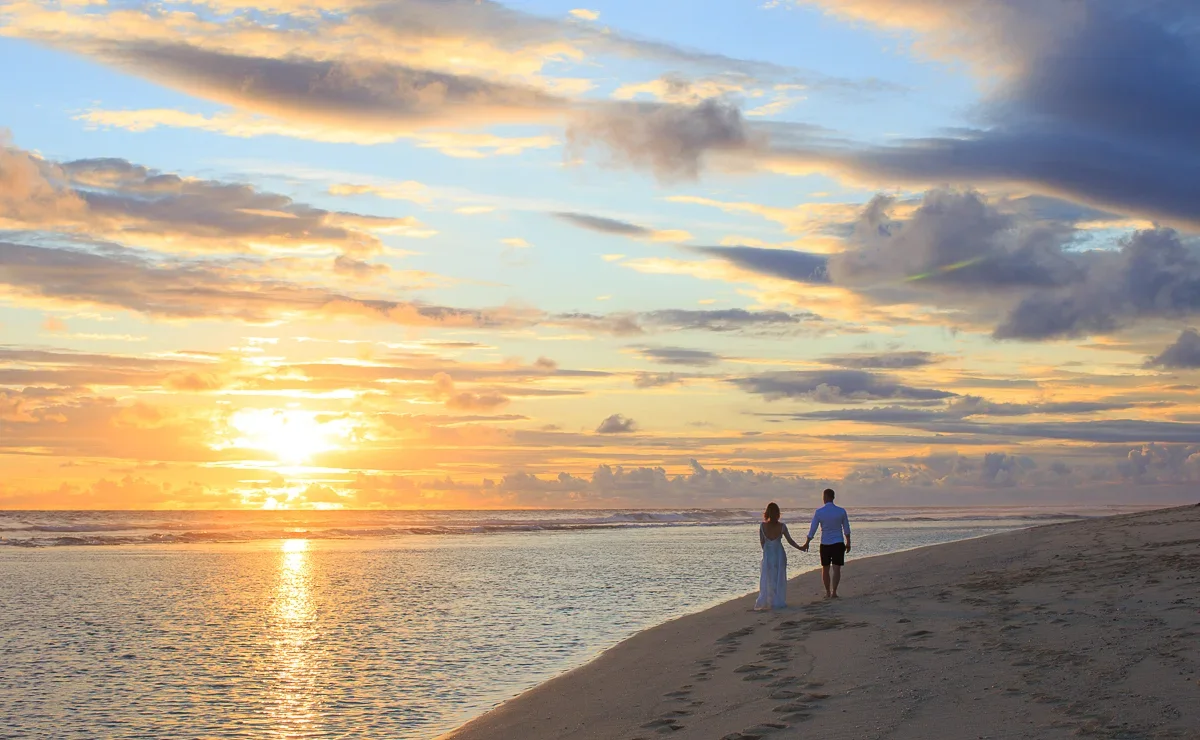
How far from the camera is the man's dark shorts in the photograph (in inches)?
834

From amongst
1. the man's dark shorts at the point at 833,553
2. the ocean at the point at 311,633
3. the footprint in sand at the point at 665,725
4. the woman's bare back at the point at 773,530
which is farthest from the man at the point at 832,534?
the footprint in sand at the point at 665,725

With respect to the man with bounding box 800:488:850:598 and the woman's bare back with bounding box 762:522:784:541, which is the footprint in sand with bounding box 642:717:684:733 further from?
the man with bounding box 800:488:850:598

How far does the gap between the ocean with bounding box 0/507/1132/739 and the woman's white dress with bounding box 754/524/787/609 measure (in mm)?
2875

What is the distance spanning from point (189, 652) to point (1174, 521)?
26.5m

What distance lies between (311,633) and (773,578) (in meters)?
9.75

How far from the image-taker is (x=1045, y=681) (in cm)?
1062

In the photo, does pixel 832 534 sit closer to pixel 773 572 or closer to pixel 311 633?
pixel 773 572

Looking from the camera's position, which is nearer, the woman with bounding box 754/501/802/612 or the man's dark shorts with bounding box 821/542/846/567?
the woman with bounding box 754/501/802/612

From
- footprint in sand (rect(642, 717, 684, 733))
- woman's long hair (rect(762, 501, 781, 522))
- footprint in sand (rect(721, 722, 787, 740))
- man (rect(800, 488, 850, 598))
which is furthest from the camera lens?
man (rect(800, 488, 850, 598))

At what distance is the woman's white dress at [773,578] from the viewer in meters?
20.2

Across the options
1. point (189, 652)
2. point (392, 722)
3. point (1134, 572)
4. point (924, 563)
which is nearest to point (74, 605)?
point (189, 652)

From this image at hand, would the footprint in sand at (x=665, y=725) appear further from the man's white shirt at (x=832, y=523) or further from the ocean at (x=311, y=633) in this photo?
the man's white shirt at (x=832, y=523)

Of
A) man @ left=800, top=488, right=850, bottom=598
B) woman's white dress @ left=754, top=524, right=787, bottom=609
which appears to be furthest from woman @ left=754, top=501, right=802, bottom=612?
man @ left=800, top=488, right=850, bottom=598

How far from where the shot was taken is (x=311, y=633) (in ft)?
68.9
